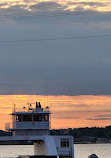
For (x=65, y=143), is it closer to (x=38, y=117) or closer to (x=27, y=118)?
(x=38, y=117)

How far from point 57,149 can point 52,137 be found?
4.59ft

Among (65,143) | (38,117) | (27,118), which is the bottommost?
(65,143)

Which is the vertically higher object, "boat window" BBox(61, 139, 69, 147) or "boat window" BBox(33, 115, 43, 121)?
"boat window" BBox(33, 115, 43, 121)

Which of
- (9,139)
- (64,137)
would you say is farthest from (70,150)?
(9,139)

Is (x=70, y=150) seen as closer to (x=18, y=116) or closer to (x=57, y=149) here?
(x=57, y=149)

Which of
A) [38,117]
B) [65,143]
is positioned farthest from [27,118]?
[65,143]

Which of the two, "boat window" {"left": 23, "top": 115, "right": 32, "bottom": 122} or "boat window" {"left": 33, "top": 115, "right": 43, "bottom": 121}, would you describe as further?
"boat window" {"left": 33, "top": 115, "right": 43, "bottom": 121}

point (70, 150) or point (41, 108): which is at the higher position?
point (41, 108)

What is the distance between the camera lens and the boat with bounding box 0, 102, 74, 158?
7269cm

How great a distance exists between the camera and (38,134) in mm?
75875

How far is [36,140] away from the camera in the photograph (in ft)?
239

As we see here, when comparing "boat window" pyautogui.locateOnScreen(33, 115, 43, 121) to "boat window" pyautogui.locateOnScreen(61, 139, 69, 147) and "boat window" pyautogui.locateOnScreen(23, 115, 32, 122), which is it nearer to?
"boat window" pyautogui.locateOnScreen(23, 115, 32, 122)

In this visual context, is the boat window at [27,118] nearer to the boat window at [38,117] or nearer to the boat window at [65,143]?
the boat window at [38,117]

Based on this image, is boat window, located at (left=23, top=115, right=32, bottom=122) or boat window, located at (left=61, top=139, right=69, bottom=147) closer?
boat window, located at (left=61, top=139, right=69, bottom=147)
